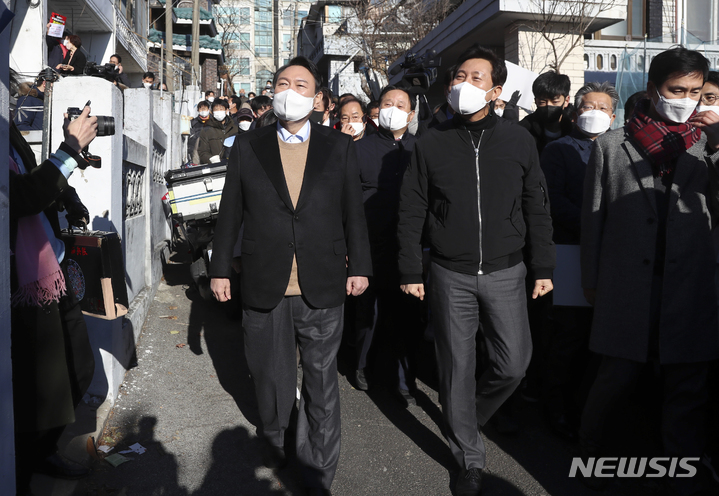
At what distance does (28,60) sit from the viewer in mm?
13961

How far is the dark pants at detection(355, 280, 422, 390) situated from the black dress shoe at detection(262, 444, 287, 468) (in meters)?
1.24

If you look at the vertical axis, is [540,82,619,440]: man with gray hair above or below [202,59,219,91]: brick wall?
below

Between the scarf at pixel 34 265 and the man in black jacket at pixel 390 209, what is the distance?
2263 mm

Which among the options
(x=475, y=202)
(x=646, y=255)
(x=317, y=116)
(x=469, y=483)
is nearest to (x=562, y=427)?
(x=469, y=483)

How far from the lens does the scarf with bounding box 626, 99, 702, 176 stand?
3.15 m

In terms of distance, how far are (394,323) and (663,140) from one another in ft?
7.56

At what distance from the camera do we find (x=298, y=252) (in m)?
3.25

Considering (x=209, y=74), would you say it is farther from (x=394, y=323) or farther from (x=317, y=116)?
(x=394, y=323)

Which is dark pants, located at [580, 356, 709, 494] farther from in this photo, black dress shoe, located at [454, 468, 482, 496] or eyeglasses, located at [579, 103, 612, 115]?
eyeglasses, located at [579, 103, 612, 115]

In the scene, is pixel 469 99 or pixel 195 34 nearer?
pixel 469 99

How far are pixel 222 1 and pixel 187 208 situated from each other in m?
57.4

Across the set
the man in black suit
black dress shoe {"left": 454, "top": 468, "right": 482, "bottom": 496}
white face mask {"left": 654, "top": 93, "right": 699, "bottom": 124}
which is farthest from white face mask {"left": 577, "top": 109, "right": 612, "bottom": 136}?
black dress shoe {"left": 454, "top": 468, "right": 482, "bottom": 496}

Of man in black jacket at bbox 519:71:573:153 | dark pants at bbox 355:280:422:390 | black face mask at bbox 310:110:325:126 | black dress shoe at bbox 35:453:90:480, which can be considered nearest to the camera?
black dress shoe at bbox 35:453:90:480

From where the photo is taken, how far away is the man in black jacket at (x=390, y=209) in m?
4.54
